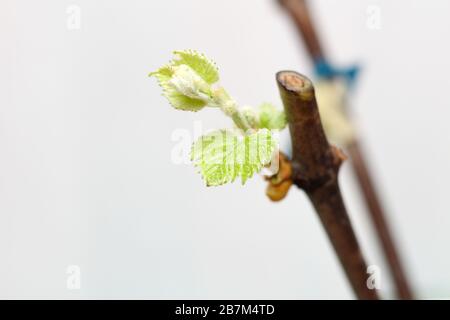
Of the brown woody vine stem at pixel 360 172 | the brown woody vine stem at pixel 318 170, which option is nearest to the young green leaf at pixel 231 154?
the brown woody vine stem at pixel 318 170

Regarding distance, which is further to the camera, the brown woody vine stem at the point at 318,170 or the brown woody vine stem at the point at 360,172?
the brown woody vine stem at the point at 360,172

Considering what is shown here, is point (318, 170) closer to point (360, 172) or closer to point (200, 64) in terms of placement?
point (200, 64)

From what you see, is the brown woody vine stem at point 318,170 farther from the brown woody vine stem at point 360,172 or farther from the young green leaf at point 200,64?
the brown woody vine stem at point 360,172
